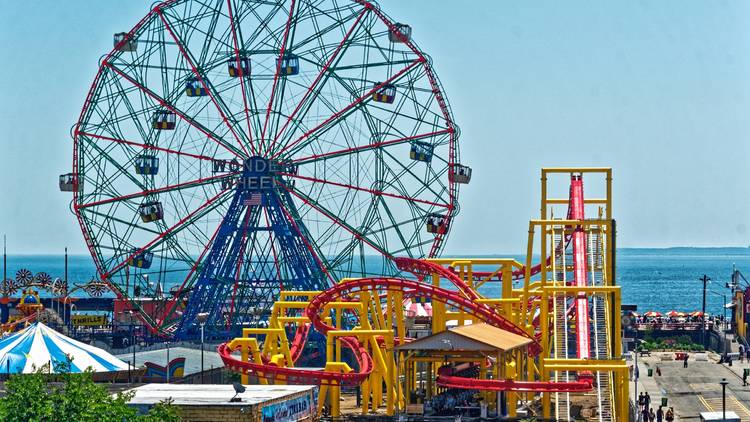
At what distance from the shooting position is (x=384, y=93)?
4040 inches

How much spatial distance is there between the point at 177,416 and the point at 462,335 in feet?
63.8

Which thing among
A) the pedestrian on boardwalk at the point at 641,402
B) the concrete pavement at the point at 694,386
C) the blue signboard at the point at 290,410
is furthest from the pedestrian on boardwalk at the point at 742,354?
the blue signboard at the point at 290,410

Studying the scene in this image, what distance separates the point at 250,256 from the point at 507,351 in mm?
37329

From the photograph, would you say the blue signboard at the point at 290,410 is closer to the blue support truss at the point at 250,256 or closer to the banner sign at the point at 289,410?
the banner sign at the point at 289,410

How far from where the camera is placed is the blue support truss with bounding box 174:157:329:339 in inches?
4117

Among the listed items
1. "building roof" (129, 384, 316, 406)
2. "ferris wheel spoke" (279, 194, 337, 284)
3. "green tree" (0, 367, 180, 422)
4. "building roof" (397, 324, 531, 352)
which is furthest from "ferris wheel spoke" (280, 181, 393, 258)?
"green tree" (0, 367, 180, 422)

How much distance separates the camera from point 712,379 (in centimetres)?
10419

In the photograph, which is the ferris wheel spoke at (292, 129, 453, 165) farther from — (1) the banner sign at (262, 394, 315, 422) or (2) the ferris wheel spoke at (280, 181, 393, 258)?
(1) the banner sign at (262, 394, 315, 422)

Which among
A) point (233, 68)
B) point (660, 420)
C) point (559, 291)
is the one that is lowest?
point (660, 420)

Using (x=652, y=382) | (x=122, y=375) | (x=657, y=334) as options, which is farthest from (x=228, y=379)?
(x=657, y=334)

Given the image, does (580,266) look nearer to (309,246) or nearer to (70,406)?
(309,246)

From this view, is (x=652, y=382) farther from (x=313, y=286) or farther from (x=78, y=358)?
(x=78, y=358)

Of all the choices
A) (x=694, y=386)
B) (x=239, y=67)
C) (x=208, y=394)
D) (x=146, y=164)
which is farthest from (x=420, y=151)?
(x=208, y=394)

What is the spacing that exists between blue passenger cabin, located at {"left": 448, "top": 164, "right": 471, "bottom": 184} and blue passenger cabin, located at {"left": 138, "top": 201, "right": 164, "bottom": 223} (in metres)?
17.4
